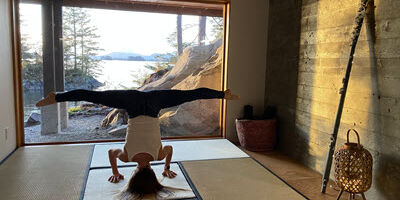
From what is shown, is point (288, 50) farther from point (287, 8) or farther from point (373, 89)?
point (373, 89)

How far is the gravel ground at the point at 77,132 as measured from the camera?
3.45 m

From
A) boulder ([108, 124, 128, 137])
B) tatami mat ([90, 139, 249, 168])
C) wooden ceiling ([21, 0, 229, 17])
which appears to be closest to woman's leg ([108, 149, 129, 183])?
tatami mat ([90, 139, 249, 168])

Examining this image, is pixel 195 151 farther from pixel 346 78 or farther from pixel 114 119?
pixel 346 78

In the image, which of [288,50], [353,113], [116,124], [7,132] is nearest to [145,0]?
A: [116,124]

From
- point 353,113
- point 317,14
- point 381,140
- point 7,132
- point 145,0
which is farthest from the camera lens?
point 145,0

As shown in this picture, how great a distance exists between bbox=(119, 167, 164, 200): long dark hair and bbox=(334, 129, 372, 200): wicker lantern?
1352mm

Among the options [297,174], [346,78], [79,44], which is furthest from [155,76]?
[346,78]

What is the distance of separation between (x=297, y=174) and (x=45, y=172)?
88.6 inches

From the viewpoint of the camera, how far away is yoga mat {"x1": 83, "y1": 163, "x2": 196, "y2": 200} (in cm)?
215

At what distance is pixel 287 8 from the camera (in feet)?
11.0

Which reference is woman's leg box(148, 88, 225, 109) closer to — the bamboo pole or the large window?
the bamboo pole

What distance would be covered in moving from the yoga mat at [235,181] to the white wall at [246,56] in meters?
1.05

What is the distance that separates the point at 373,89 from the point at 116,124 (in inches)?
108

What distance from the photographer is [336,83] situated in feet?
8.48
